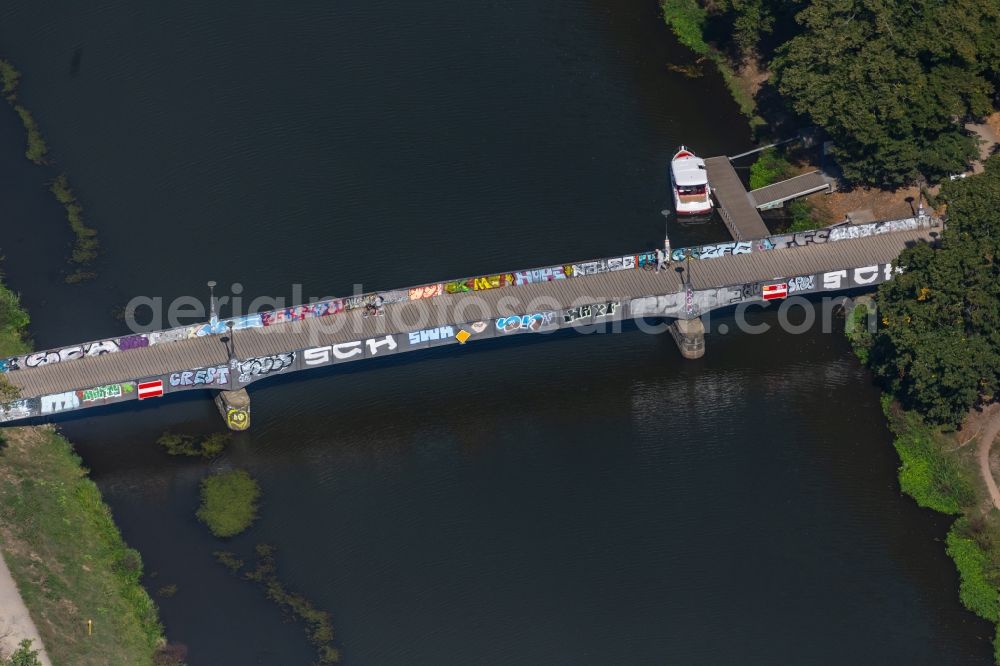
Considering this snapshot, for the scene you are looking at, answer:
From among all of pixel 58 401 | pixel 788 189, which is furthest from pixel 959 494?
pixel 58 401

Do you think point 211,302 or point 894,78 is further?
point 894,78

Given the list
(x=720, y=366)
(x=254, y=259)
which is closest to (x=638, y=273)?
(x=720, y=366)

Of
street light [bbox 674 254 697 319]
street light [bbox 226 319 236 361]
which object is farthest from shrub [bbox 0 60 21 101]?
street light [bbox 674 254 697 319]

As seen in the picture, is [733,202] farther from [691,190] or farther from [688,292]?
[688,292]

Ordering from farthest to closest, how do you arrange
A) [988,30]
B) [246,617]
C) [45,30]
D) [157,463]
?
1. [45,30]
2. [988,30]
3. [157,463]
4. [246,617]

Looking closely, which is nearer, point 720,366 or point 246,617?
point 246,617

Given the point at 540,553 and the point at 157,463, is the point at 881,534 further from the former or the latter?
the point at 157,463

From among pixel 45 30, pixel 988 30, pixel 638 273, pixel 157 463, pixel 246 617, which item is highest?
pixel 45 30

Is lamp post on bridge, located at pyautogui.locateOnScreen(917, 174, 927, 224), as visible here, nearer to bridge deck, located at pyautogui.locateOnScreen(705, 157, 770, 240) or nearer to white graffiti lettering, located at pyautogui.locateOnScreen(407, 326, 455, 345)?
bridge deck, located at pyautogui.locateOnScreen(705, 157, 770, 240)
